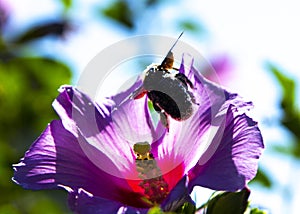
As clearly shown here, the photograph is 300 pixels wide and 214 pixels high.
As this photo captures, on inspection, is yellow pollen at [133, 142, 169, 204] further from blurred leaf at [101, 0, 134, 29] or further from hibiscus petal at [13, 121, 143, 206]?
blurred leaf at [101, 0, 134, 29]

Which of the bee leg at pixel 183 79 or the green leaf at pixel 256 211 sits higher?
the bee leg at pixel 183 79

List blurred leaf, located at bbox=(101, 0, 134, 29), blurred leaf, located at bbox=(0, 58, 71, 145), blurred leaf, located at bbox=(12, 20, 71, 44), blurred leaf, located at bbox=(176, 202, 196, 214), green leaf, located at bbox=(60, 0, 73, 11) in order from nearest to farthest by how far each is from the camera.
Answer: blurred leaf, located at bbox=(176, 202, 196, 214)
blurred leaf, located at bbox=(0, 58, 71, 145)
blurred leaf, located at bbox=(12, 20, 71, 44)
green leaf, located at bbox=(60, 0, 73, 11)
blurred leaf, located at bbox=(101, 0, 134, 29)

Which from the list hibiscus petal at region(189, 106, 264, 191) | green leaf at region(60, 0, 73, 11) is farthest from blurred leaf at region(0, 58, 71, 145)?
hibiscus petal at region(189, 106, 264, 191)

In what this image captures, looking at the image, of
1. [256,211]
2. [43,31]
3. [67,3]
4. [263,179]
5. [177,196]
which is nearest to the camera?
[177,196]

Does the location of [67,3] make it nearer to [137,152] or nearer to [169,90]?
[137,152]

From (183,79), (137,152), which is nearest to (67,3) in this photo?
(137,152)

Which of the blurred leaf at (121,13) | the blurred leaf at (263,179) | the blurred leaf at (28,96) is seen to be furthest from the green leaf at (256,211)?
the blurred leaf at (121,13)

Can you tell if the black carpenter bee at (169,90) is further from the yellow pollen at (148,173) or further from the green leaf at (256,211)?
the green leaf at (256,211)
